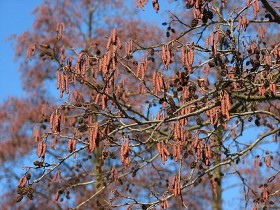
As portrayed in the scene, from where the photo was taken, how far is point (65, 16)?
14031mm

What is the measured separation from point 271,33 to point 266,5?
3853mm

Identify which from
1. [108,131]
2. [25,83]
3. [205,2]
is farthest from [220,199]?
[205,2]

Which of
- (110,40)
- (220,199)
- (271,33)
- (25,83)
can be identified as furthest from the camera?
(25,83)

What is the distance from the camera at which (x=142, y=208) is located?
239 inches

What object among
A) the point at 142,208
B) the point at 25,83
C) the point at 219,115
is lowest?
the point at 142,208

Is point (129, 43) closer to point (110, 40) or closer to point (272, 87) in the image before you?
point (110, 40)

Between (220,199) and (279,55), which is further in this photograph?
(220,199)

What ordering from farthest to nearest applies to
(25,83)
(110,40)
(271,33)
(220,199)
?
(25,83) → (220,199) → (271,33) → (110,40)

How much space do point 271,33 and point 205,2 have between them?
15.2ft

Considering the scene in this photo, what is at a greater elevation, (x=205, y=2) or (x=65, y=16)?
(x=65, y=16)

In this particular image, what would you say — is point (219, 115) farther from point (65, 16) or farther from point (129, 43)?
point (65, 16)

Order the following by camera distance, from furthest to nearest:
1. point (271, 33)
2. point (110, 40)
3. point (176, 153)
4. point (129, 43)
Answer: point (271, 33) → point (129, 43) → point (176, 153) → point (110, 40)

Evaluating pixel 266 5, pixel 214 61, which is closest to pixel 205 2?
pixel 214 61

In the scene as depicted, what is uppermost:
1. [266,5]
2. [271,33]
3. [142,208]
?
[271,33]
